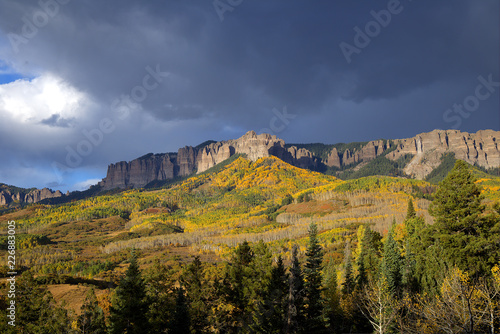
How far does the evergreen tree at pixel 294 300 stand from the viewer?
2639 centimetres

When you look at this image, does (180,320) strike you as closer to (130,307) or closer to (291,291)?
(130,307)

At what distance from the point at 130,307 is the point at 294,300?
16.1 meters

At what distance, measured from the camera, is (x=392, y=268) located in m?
45.6

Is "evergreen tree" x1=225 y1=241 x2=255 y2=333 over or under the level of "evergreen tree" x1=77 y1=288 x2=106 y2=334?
Answer: over

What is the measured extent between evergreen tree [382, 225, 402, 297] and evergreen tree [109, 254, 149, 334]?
33.0 metres

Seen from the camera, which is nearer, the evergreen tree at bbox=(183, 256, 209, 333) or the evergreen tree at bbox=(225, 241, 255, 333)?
the evergreen tree at bbox=(225, 241, 255, 333)

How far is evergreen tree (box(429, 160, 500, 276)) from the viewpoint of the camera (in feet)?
93.7

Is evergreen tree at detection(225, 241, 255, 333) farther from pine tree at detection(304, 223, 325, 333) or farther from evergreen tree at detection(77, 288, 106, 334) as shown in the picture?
evergreen tree at detection(77, 288, 106, 334)

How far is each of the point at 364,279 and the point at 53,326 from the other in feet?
166

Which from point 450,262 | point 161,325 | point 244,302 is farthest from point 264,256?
point 450,262

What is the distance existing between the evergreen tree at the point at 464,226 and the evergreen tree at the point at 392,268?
42.6 feet

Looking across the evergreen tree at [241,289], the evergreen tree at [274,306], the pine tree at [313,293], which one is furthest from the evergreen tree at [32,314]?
the pine tree at [313,293]

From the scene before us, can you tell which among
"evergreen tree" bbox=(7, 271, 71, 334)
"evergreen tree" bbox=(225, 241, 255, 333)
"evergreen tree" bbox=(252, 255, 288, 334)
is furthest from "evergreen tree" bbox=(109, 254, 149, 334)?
"evergreen tree" bbox=(7, 271, 71, 334)

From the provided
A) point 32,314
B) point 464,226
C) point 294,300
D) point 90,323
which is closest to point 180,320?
point 294,300
